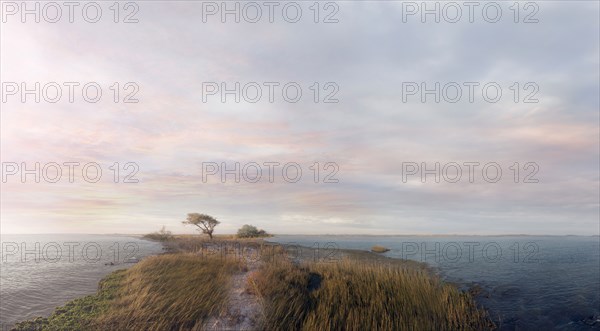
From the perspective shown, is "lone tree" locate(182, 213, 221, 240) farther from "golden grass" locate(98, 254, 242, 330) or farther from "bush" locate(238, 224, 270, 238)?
"golden grass" locate(98, 254, 242, 330)

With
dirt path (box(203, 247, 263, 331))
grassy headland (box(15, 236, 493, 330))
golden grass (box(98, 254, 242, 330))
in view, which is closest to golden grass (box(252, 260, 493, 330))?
grassy headland (box(15, 236, 493, 330))

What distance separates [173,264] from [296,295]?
935 cm

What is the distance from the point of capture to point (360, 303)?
1291 cm

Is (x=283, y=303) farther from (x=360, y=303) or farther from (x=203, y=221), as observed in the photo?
(x=203, y=221)

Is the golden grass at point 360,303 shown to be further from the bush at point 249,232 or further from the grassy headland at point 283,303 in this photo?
the bush at point 249,232

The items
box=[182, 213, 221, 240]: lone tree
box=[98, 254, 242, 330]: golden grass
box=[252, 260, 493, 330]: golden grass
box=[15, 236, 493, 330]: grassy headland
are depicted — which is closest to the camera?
box=[98, 254, 242, 330]: golden grass

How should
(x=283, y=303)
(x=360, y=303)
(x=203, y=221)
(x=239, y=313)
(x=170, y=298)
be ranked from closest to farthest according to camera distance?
(x=239, y=313) → (x=283, y=303) → (x=360, y=303) → (x=170, y=298) → (x=203, y=221)

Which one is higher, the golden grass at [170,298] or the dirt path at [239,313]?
the golden grass at [170,298]

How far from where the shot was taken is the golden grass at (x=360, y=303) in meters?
11.7

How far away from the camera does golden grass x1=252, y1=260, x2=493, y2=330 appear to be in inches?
461

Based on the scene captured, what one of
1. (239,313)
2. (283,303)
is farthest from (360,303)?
(239,313)

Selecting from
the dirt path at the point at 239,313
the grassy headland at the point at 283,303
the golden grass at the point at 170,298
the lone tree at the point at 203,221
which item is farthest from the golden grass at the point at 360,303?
the lone tree at the point at 203,221

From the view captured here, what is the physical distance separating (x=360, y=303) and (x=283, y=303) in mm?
3154

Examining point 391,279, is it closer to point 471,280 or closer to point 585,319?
point 585,319
